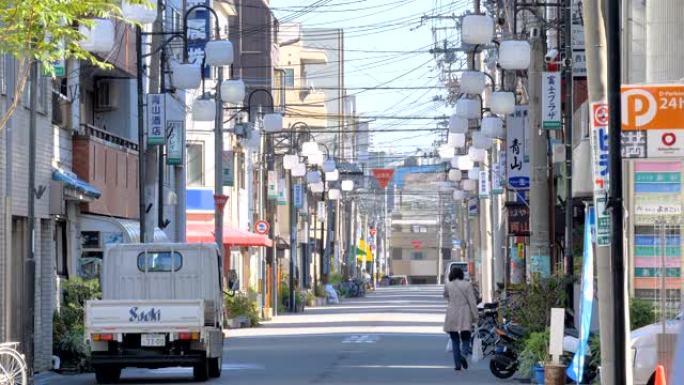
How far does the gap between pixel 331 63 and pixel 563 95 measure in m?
98.8

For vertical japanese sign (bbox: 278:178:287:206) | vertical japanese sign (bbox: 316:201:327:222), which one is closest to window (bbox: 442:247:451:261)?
vertical japanese sign (bbox: 316:201:327:222)

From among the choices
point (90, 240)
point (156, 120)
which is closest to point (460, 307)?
point (156, 120)

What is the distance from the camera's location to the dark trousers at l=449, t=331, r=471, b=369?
31.7 metres

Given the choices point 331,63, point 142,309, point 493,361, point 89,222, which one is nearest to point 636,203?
point 493,361

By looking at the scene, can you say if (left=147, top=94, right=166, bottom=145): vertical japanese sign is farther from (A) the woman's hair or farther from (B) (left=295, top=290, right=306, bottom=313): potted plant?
(B) (left=295, top=290, right=306, bottom=313): potted plant

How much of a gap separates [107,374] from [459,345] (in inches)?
270

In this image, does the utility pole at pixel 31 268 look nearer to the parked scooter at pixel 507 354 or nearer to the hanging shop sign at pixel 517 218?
the parked scooter at pixel 507 354

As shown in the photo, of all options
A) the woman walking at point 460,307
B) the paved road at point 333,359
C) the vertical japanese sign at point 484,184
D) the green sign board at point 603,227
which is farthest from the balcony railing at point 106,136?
the green sign board at point 603,227

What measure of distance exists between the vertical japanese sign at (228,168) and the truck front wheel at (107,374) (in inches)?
1227

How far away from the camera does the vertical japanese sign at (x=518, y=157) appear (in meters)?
42.1

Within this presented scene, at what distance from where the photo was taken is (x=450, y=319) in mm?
32594

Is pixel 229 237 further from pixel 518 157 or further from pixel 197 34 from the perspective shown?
pixel 518 157

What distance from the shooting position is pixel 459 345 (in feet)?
105

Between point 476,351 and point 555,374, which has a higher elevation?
point 555,374
